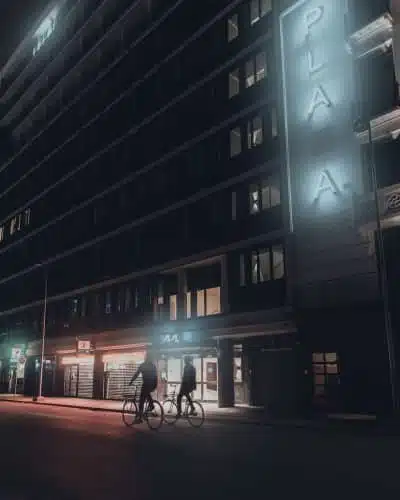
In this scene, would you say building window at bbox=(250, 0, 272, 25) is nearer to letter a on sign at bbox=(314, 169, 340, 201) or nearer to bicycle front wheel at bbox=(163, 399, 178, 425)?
letter a on sign at bbox=(314, 169, 340, 201)

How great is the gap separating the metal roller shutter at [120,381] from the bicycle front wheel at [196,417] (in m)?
17.1

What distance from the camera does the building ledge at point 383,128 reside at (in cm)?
2117

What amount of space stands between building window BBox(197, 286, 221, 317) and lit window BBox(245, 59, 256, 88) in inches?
444

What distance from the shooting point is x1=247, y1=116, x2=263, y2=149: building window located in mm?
28358

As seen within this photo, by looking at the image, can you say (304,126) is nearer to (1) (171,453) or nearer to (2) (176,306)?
(2) (176,306)

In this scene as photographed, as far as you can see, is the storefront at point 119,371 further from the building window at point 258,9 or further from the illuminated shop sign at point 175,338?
the building window at point 258,9

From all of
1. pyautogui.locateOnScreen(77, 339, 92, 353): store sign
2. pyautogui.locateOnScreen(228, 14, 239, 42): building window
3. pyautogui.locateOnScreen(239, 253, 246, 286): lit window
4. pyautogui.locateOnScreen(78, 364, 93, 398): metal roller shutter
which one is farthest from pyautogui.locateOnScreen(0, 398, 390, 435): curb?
pyautogui.locateOnScreen(228, 14, 239, 42): building window

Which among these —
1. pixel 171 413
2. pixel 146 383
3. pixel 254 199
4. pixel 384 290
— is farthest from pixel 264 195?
pixel 146 383

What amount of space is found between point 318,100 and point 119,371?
70.2 feet

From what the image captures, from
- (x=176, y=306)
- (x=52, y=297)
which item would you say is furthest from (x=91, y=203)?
(x=176, y=306)

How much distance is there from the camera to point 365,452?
1101cm

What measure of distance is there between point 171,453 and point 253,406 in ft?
50.6

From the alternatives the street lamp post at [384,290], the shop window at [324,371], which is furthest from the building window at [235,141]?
the shop window at [324,371]

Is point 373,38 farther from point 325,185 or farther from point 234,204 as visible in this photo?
point 234,204
